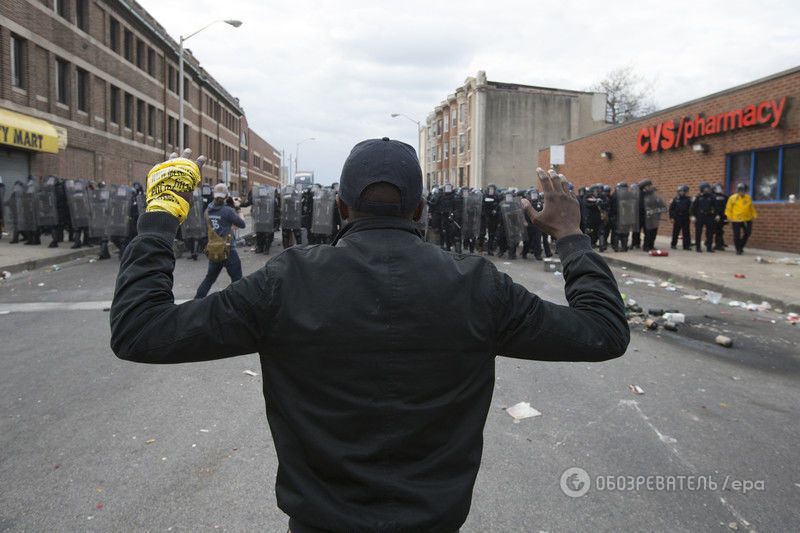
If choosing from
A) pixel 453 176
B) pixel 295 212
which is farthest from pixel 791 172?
pixel 453 176

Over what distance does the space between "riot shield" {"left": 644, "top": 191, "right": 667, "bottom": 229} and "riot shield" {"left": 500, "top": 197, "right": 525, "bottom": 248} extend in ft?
11.7

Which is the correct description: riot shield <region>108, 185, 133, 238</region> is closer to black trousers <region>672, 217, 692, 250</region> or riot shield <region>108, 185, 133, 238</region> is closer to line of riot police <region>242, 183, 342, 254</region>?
line of riot police <region>242, 183, 342, 254</region>

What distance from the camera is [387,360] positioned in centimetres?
148

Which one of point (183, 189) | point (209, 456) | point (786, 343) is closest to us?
point (183, 189)

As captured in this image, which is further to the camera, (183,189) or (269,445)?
(269,445)

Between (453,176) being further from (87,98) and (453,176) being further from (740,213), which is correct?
(740,213)

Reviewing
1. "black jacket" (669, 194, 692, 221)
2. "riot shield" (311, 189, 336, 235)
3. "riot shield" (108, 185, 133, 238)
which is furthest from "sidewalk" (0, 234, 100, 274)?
"black jacket" (669, 194, 692, 221)

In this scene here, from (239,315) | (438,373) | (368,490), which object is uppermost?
(239,315)

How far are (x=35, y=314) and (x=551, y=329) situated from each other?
9.09 meters

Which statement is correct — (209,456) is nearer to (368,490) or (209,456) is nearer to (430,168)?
(368,490)

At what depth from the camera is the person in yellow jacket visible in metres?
16.2

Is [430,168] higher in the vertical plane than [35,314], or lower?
higher

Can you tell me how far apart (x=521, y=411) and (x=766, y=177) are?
16341 millimetres

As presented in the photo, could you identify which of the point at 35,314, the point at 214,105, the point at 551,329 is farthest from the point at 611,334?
the point at 214,105
